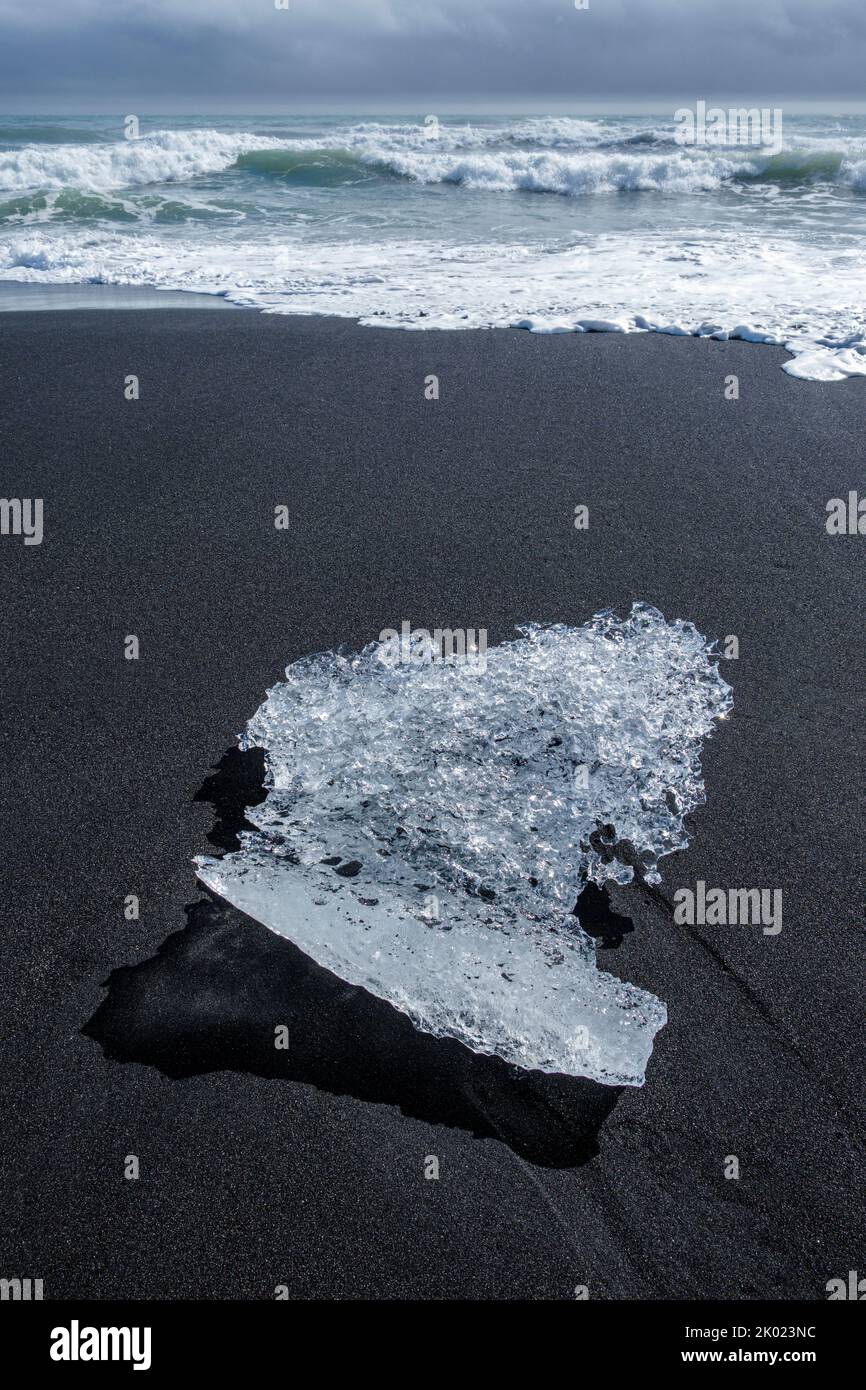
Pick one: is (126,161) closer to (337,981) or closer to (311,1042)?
(337,981)

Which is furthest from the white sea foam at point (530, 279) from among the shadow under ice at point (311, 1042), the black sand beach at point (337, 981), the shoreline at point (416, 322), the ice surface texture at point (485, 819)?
the shadow under ice at point (311, 1042)

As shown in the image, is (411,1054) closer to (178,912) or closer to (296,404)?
(178,912)

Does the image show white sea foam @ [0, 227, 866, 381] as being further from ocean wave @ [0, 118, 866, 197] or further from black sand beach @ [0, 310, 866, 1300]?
ocean wave @ [0, 118, 866, 197]

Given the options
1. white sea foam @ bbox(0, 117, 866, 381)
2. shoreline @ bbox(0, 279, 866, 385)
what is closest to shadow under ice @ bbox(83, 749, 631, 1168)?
shoreline @ bbox(0, 279, 866, 385)

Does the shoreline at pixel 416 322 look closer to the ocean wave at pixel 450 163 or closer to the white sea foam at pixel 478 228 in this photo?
the white sea foam at pixel 478 228

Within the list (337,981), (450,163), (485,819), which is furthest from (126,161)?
(337,981)
